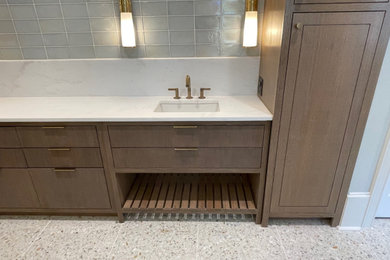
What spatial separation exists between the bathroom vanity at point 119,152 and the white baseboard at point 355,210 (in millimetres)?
610

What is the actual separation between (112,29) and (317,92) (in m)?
1.50

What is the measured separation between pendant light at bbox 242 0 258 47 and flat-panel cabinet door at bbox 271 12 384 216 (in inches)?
18.4

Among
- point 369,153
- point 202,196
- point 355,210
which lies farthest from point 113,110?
point 355,210

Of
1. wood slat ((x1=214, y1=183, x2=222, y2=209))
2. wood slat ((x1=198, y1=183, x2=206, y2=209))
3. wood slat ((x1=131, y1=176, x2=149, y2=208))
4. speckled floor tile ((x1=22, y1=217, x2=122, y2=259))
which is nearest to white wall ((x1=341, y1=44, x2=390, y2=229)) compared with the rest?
wood slat ((x1=214, y1=183, x2=222, y2=209))

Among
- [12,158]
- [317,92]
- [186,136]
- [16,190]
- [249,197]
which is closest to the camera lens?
[317,92]

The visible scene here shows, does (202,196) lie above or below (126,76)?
below

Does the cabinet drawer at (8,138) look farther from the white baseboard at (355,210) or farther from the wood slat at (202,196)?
the white baseboard at (355,210)

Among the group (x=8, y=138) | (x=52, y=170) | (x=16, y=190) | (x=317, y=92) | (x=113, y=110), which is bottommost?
(x=16, y=190)

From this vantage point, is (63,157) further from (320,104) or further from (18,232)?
(320,104)

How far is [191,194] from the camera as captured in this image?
189 centimetres

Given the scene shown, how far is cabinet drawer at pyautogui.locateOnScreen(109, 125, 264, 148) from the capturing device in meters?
1.47

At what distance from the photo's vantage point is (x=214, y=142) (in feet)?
4.97

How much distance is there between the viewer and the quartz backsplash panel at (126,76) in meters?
1.86

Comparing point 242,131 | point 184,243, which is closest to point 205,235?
point 184,243
